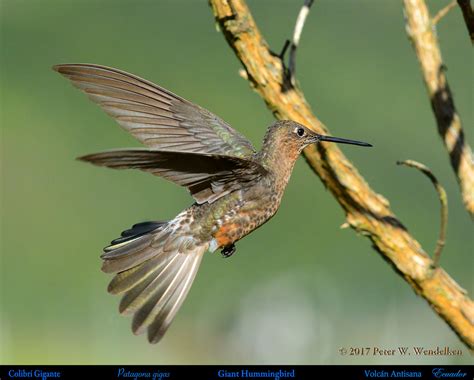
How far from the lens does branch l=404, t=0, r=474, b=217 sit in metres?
2.06

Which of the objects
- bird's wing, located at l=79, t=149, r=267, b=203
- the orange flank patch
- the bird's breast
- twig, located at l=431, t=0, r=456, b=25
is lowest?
the orange flank patch

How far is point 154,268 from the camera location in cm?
220

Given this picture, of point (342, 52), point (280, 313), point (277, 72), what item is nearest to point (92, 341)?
point (280, 313)

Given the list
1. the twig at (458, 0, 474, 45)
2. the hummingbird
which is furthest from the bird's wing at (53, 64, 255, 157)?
the twig at (458, 0, 474, 45)

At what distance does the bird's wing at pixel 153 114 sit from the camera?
1983 mm

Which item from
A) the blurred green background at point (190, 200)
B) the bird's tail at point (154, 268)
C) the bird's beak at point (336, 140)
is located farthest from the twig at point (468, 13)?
the blurred green background at point (190, 200)

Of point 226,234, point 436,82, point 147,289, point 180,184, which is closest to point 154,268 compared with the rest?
point 147,289

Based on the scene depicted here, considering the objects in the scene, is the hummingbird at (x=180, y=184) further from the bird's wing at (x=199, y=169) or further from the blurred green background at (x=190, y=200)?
the blurred green background at (x=190, y=200)

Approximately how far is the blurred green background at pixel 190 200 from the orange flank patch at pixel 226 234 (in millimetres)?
1022

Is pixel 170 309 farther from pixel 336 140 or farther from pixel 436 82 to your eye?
pixel 436 82

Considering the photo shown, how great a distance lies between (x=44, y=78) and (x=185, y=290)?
5483 mm

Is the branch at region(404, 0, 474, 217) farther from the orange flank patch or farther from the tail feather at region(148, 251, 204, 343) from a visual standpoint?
the tail feather at region(148, 251, 204, 343)

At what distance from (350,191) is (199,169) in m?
0.39

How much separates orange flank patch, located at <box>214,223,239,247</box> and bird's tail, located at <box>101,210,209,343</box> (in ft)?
0.27
